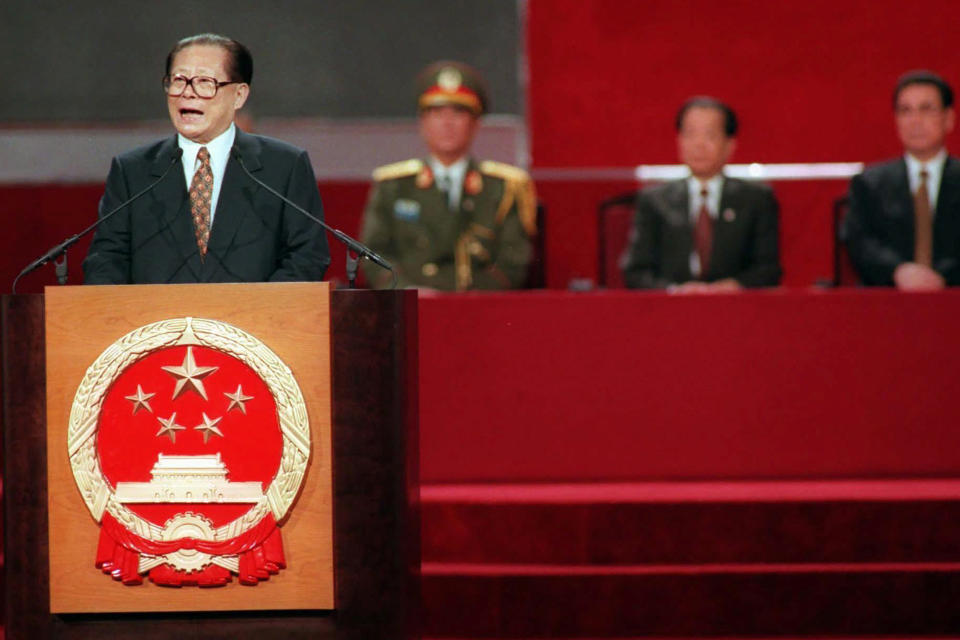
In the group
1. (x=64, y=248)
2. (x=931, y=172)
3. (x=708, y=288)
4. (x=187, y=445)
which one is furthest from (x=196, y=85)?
(x=931, y=172)

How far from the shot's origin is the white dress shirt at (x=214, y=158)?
188cm

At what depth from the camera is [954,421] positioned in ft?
8.73

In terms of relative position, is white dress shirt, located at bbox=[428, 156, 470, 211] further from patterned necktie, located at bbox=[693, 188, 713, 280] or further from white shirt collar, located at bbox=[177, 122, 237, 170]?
white shirt collar, located at bbox=[177, 122, 237, 170]

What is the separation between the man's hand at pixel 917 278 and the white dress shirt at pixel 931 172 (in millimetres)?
252

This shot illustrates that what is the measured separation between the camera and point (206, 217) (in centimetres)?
189

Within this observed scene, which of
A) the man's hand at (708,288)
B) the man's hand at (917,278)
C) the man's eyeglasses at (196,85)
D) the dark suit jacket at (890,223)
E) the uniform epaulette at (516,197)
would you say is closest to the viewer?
the man's eyeglasses at (196,85)

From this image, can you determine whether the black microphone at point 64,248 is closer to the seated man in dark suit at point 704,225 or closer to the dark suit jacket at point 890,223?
the seated man in dark suit at point 704,225

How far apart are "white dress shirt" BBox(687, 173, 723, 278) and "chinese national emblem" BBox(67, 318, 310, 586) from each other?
1924 mm

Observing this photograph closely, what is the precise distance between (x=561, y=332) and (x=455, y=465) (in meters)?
0.36

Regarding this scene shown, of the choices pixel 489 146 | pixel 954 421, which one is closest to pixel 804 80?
pixel 489 146

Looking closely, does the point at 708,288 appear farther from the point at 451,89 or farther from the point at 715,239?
the point at 451,89

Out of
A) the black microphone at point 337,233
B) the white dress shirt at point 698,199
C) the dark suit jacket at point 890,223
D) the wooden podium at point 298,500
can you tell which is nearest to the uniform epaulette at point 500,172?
the white dress shirt at point 698,199

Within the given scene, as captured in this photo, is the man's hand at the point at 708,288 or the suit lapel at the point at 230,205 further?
the man's hand at the point at 708,288

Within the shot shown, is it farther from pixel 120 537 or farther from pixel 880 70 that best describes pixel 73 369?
pixel 880 70
